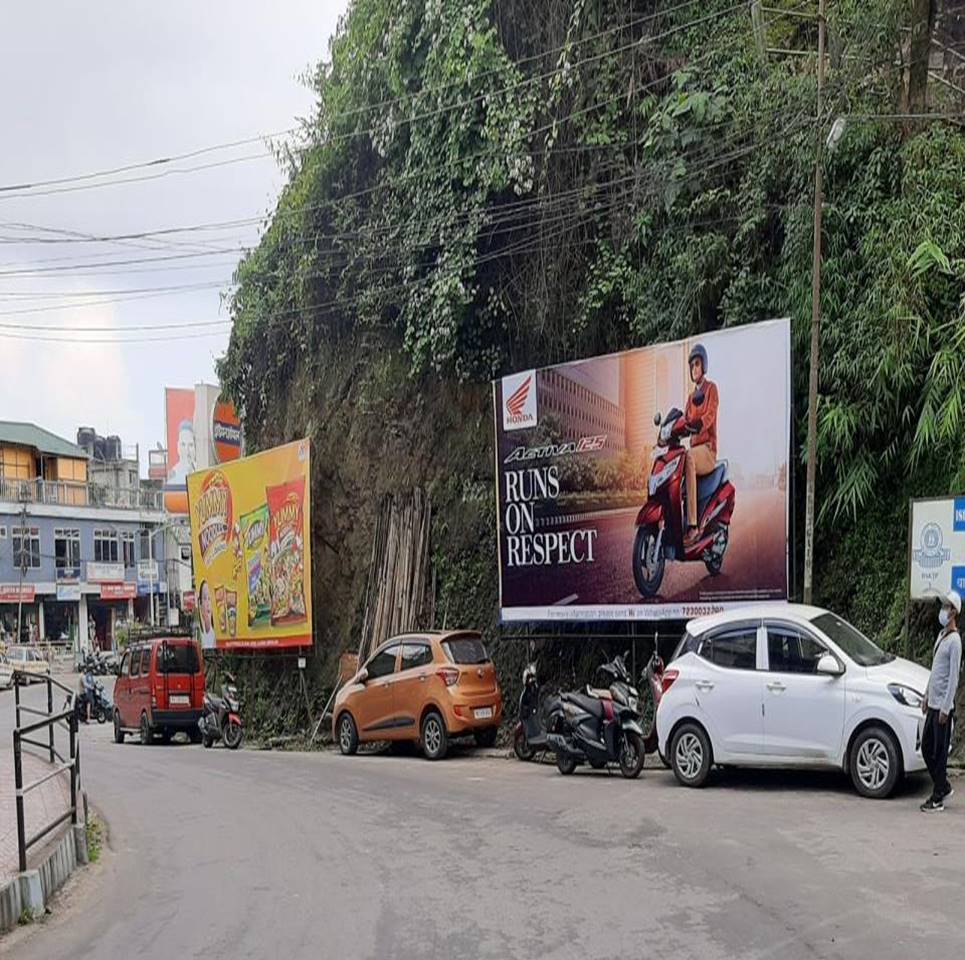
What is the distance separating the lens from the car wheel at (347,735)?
18125 millimetres

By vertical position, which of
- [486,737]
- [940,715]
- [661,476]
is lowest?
[486,737]

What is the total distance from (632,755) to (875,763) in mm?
3320

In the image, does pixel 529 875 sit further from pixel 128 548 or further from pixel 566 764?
pixel 128 548

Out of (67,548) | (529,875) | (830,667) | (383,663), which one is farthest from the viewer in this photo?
(67,548)

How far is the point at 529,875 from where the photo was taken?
25.8 feet

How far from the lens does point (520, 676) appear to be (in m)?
18.7

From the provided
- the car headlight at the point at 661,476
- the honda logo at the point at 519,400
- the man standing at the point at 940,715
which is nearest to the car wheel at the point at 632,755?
the man standing at the point at 940,715

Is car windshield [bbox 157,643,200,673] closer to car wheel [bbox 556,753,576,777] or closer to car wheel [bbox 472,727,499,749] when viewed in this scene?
car wheel [bbox 472,727,499,749]

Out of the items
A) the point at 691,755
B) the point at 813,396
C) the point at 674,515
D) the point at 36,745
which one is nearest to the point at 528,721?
the point at 674,515

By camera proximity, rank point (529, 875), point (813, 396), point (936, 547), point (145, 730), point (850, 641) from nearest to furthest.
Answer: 1. point (529, 875)
2. point (850, 641)
3. point (936, 547)
4. point (813, 396)
5. point (145, 730)

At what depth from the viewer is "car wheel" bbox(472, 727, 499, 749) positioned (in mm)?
16422

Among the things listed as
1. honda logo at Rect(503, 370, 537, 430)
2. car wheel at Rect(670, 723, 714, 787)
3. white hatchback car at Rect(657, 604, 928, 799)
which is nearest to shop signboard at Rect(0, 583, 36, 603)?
honda logo at Rect(503, 370, 537, 430)

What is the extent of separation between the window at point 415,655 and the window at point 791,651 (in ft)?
20.7

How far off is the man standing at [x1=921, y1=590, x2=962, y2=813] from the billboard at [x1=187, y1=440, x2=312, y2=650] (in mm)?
15785
